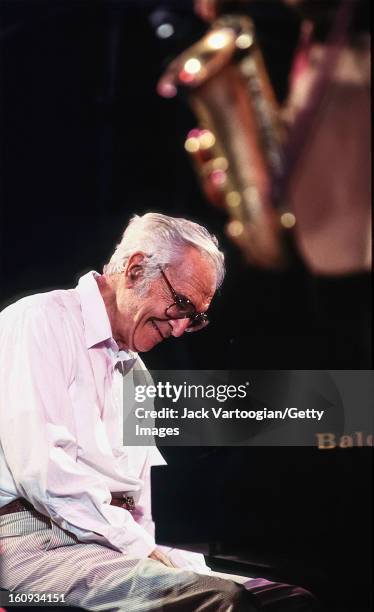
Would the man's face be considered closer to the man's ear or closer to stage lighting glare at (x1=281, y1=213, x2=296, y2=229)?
the man's ear

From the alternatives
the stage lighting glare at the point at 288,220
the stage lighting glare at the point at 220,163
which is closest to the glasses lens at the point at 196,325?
the stage lighting glare at the point at 288,220

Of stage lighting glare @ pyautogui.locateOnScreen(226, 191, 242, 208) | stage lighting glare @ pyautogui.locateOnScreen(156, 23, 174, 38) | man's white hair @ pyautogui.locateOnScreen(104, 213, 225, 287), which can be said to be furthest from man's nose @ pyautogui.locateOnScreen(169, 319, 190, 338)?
stage lighting glare @ pyautogui.locateOnScreen(156, 23, 174, 38)

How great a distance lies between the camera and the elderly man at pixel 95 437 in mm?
2158

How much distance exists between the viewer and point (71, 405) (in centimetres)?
229

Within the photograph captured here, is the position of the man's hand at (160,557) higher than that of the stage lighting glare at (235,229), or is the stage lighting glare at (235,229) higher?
the stage lighting glare at (235,229)

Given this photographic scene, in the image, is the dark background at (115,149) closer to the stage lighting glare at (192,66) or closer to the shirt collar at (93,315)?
the stage lighting glare at (192,66)

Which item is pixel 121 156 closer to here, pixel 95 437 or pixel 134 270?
pixel 134 270

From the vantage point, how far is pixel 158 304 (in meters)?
2.43

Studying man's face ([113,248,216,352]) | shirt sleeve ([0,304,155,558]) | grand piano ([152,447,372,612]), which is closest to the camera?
shirt sleeve ([0,304,155,558])

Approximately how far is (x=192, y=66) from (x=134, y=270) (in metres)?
0.87

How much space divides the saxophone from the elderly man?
0.99 feet

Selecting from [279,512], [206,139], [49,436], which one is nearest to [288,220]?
[206,139]

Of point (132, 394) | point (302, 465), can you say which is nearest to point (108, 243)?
point (132, 394)

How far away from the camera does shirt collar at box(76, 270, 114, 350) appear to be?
7.82 feet
